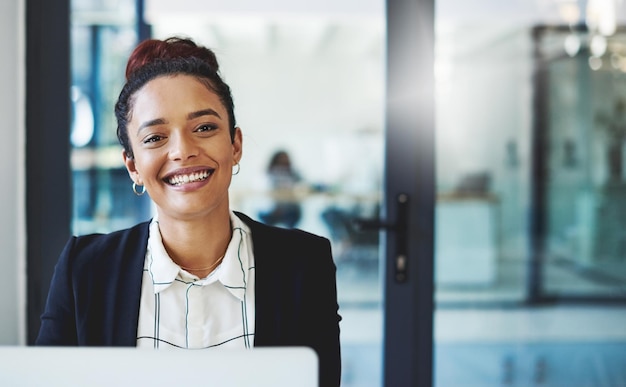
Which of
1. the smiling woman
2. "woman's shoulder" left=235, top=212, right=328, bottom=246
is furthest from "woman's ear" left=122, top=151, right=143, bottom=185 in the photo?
"woman's shoulder" left=235, top=212, right=328, bottom=246

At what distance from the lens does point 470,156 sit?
284 cm

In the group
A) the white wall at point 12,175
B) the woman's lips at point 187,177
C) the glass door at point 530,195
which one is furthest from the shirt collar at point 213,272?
the glass door at point 530,195

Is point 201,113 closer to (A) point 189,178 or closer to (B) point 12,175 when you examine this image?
(A) point 189,178

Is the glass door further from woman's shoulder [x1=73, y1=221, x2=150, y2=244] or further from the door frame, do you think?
woman's shoulder [x1=73, y1=221, x2=150, y2=244]

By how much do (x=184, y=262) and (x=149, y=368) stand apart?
1.65 ft

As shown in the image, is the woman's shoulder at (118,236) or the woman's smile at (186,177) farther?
the woman's shoulder at (118,236)

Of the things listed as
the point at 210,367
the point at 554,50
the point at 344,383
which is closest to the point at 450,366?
the point at 344,383

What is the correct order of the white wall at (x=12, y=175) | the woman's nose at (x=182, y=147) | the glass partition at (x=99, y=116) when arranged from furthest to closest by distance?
the glass partition at (x=99, y=116)
the white wall at (x=12, y=175)
the woman's nose at (x=182, y=147)

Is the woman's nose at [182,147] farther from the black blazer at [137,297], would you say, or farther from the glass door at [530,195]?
the glass door at [530,195]

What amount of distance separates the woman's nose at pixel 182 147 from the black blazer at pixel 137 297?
8.3 inches

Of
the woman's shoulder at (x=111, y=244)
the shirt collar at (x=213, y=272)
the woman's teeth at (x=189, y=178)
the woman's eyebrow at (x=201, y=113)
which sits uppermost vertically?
the woman's eyebrow at (x=201, y=113)

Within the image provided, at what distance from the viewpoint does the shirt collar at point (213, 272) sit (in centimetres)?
117

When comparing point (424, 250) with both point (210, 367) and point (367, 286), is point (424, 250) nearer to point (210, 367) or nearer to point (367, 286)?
point (367, 286)

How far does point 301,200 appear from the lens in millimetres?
3520
